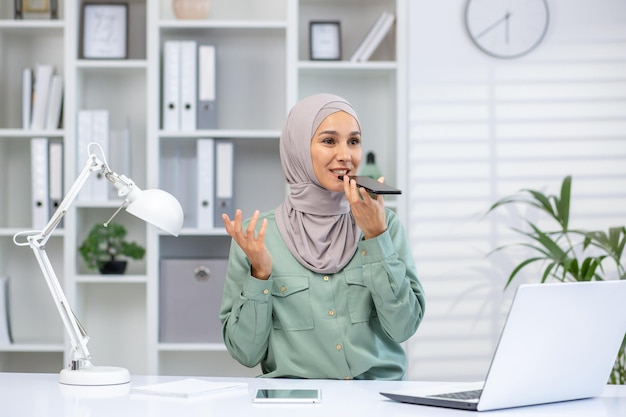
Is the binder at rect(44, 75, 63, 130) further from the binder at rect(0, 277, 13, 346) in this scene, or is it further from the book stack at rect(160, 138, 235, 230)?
the binder at rect(0, 277, 13, 346)

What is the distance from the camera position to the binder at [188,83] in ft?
10.8

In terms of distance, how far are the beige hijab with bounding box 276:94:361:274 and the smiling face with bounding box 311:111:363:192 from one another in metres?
0.02

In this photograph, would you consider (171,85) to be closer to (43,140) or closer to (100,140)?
(100,140)

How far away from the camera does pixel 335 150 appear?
208 centimetres

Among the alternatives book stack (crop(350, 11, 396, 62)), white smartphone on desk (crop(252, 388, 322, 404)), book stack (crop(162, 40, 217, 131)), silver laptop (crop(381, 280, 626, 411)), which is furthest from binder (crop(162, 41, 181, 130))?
silver laptop (crop(381, 280, 626, 411))

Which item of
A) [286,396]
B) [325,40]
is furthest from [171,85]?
[286,396]

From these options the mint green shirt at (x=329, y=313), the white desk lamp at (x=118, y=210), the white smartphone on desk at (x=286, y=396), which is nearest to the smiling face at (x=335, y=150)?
the mint green shirt at (x=329, y=313)

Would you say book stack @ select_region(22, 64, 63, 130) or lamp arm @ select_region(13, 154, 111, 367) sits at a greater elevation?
Result: book stack @ select_region(22, 64, 63, 130)

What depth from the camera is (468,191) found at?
3.29 metres

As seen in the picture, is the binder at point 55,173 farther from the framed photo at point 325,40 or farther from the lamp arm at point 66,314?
the lamp arm at point 66,314

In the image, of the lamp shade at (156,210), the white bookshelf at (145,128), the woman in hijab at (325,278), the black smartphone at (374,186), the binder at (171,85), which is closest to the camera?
the lamp shade at (156,210)

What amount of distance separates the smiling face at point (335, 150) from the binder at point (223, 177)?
1.25m

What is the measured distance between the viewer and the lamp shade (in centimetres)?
170

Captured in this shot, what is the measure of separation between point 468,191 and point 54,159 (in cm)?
165
